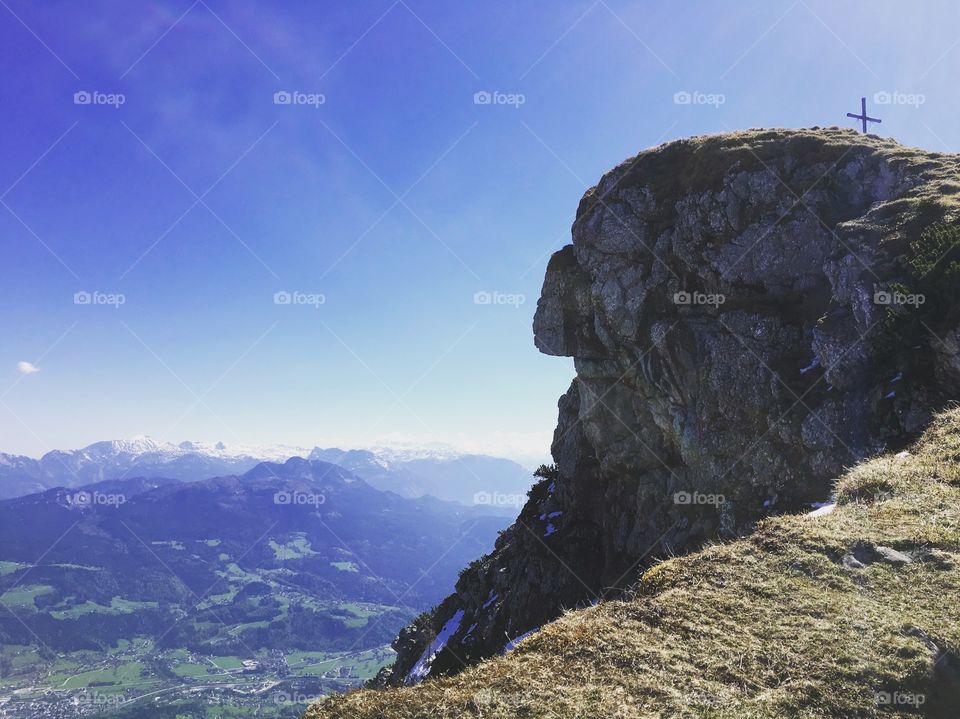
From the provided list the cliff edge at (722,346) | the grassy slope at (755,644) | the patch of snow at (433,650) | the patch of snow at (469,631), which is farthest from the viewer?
the patch of snow at (469,631)

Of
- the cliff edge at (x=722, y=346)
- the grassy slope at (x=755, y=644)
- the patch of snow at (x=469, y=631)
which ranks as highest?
the cliff edge at (x=722, y=346)

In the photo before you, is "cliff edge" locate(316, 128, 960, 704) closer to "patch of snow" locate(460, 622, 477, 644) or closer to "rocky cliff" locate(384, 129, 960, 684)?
"rocky cliff" locate(384, 129, 960, 684)

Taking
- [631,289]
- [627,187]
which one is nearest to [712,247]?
[631,289]

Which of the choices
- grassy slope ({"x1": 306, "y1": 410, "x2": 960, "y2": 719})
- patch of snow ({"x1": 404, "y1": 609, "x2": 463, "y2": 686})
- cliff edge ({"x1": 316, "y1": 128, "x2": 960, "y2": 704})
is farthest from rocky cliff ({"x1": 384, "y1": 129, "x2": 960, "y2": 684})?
grassy slope ({"x1": 306, "y1": 410, "x2": 960, "y2": 719})

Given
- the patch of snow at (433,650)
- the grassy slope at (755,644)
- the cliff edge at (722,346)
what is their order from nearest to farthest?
1. the grassy slope at (755,644)
2. the cliff edge at (722,346)
3. the patch of snow at (433,650)

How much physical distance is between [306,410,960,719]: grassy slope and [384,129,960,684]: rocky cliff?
26.3 ft

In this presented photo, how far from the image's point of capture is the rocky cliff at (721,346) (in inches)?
967

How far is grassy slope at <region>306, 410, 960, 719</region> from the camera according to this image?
7.92 m

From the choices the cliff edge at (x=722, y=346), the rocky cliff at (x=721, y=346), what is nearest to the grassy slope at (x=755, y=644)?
the rocky cliff at (x=721, y=346)

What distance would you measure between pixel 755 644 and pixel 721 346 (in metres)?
26.8

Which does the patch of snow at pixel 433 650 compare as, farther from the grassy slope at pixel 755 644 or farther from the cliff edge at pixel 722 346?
the grassy slope at pixel 755 644

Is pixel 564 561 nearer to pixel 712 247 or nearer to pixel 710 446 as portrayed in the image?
pixel 710 446

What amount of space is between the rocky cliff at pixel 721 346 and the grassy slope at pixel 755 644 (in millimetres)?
8011

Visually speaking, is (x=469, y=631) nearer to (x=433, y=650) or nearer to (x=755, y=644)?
(x=433, y=650)
